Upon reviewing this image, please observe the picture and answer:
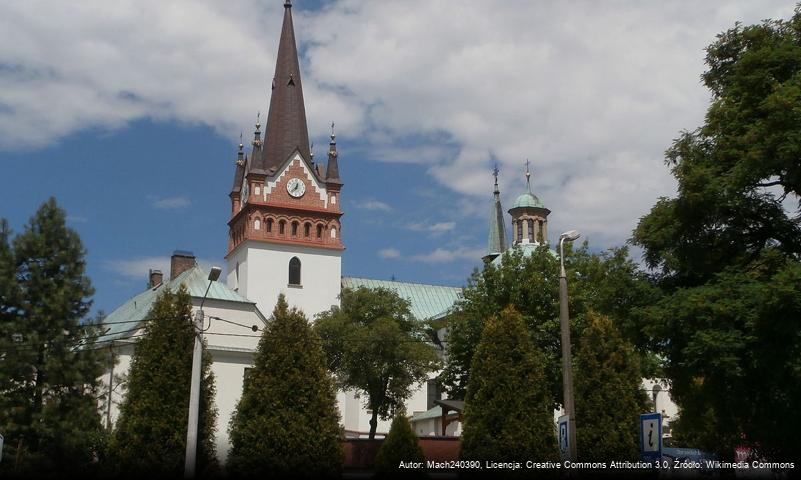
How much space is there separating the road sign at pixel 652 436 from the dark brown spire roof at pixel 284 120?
183 ft

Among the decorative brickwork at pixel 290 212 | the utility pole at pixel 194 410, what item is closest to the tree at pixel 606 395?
the utility pole at pixel 194 410

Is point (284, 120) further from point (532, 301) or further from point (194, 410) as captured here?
point (194, 410)

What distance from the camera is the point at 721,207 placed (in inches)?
817

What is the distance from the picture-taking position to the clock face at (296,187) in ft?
225

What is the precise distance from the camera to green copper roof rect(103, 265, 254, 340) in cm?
5200

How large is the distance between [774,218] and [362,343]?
1124 inches

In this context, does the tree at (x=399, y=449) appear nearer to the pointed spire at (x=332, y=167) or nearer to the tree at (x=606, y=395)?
the tree at (x=606, y=395)

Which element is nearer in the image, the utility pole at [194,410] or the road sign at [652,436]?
the road sign at [652,436]

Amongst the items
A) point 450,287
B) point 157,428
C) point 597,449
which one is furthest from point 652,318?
point 450,287

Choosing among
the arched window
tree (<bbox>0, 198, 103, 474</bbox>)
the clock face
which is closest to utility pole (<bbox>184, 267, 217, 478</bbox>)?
tree (<bbox>0, 198, 103, 474</bbox>)

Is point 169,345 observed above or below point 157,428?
above

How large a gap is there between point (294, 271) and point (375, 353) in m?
21.1

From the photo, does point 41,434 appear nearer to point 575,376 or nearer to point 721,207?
point 575,376

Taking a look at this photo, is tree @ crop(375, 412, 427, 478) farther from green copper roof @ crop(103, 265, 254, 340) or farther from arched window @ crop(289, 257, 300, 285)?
arched window @ crop(289, 257, 300, 285)
